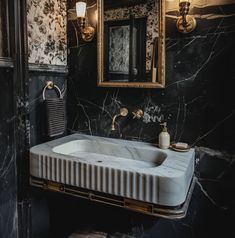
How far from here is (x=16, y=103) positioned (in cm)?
154

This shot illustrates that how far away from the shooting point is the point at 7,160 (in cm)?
153

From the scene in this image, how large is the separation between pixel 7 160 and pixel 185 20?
1340 mm

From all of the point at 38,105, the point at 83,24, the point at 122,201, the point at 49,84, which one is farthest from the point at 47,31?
the point at 122,201

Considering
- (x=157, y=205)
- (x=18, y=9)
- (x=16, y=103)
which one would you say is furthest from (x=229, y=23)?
(x=16, y=103)

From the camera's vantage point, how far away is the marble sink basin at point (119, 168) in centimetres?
119

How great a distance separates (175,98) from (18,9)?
1086 millimetres

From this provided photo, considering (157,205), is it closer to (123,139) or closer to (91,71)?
(123,139)

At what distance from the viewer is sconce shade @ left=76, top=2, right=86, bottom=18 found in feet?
5.67

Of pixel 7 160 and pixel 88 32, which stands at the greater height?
Answer: pixel 88 32

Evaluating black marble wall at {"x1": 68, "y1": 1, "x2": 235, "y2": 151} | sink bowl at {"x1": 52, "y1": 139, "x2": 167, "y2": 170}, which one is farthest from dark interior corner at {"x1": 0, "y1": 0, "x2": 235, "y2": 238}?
sink bowl at {"x1": 52, "y1": 139, "x2": 167, "y2": 170}

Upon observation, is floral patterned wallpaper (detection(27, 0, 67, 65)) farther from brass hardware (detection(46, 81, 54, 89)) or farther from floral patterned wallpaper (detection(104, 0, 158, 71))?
floral patterned wallpaper (detection(104, 0, 158, 71))

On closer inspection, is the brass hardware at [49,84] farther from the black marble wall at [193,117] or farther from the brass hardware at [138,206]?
the brass hardware at [138,206]

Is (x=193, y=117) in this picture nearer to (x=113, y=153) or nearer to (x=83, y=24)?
(x=113, y=153)

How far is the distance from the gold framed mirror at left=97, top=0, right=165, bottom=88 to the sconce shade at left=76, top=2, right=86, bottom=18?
0.34 feet
